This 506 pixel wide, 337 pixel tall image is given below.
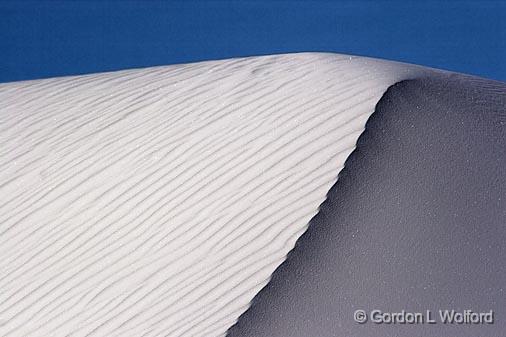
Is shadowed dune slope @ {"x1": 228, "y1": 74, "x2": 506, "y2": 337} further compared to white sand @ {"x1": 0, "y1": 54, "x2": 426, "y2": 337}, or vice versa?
white sand @ {"x1": 0, "y1": 54, "x2": 426, "y2": 337}

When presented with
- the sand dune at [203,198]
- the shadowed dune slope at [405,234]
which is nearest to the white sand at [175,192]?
the sand dune at [203,198]

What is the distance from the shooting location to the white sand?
4.13 m

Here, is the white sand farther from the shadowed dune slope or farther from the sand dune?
the shadowed dune slope

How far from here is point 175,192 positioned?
465cm

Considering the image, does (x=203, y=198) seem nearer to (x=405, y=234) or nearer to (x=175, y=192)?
(x=175, y=192)

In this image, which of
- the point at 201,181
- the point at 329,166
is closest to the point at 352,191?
the point at 329,166

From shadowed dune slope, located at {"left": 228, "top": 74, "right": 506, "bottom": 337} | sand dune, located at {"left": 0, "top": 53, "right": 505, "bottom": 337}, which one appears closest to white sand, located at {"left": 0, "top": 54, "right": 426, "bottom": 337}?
sand dune, located at {"left": 0, "top": 53, "right": 505, "bottom": 337}

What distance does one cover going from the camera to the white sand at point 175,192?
163 inches

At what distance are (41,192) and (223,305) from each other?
5.76 ft

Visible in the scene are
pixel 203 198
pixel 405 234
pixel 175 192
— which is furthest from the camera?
pixel 175 192

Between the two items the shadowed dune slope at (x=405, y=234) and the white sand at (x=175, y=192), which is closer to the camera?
the shadowed dune slope at (x=405, y=234)

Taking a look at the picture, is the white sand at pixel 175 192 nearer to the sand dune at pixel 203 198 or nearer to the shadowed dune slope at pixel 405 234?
the sand dune at pixel 203 198

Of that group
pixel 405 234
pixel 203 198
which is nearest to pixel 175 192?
pixel 203 198

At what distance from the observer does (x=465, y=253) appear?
440 centimetres
